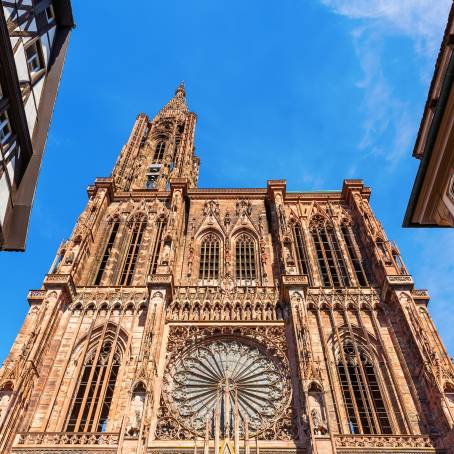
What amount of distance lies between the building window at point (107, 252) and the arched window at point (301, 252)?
1125 cm

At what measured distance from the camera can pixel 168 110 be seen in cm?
4456

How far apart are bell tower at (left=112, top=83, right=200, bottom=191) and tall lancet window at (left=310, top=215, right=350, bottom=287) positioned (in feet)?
32.1

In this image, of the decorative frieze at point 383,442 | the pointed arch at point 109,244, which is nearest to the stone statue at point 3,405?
the pointed arch at point 109,244

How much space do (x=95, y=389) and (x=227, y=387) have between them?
5668mm

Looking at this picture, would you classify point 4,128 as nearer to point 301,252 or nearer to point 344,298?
point 344,298

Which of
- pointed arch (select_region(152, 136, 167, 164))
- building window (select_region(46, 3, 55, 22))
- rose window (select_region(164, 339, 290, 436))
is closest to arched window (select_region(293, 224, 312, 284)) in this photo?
rose window (select_region(164, 339, 290, 436))

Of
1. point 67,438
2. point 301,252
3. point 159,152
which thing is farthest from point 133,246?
point 159,152

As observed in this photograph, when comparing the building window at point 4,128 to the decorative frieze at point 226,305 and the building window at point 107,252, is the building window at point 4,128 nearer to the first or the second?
the decorative frieze at point 226,305

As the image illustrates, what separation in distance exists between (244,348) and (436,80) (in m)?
14.1

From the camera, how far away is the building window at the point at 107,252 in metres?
24.2

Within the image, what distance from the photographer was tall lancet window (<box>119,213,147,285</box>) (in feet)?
79.4

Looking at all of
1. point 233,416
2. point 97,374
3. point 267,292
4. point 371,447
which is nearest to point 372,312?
point 267,292

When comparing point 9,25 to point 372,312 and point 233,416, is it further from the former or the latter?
point 372,312

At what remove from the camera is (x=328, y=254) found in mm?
25609
